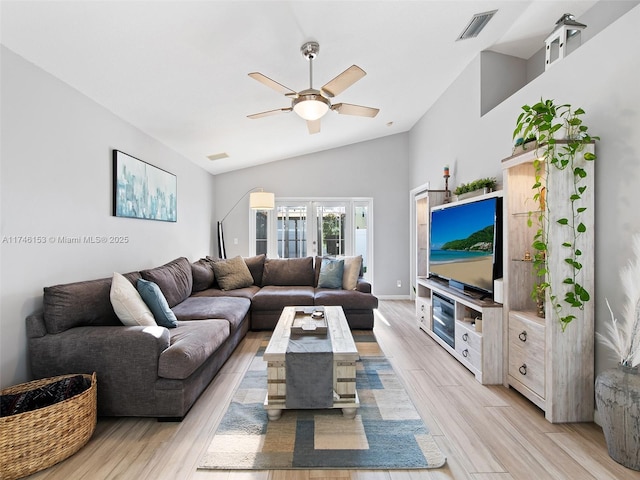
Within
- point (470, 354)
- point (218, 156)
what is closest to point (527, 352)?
point (470, 354)

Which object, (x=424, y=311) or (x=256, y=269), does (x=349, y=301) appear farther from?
(x=256, y=269)

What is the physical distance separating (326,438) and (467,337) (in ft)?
5.57

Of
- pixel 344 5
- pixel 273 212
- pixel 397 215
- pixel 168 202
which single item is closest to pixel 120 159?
pixel 168 202

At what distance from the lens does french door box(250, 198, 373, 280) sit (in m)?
6.47

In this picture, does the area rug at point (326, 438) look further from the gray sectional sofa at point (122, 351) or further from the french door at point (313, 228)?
the french door at point (313, 228)

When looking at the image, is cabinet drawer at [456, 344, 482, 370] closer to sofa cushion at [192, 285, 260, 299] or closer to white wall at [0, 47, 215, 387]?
sofa cushion at [192, 285, 260, 299]

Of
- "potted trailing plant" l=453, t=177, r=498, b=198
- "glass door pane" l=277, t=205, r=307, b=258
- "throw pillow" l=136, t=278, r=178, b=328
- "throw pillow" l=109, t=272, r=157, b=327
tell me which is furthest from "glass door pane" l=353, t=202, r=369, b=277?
"throw pillow" l=109, t=272, r=157, b=327

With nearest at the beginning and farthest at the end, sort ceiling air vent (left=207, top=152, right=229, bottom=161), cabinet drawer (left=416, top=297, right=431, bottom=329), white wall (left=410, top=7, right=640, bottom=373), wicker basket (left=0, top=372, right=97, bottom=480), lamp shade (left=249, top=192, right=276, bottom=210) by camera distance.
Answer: wicker basket (left=0, top=372, right=97, bottom=480), white wall (left=410, top=7, right=640, bottom=373), cabinet drawer (left=416, top=297, right=431, bottom=329), ceiling air vent (left=207, top=152, right=229, bottom=161), lamp shade (left=249, top=192, right=276, bottom=210)

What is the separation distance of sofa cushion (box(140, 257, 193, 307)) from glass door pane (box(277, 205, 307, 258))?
98.2 inches

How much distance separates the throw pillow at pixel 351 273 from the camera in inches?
181

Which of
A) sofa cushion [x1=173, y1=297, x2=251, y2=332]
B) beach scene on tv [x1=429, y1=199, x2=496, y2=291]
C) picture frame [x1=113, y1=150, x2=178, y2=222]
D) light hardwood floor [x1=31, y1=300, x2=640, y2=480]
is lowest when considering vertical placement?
light hardwood floor [x1=31, y1=300, x2=640, y2=480]

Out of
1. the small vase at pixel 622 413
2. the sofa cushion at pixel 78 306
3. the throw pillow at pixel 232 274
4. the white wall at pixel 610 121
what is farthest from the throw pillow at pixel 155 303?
the white wall at pixel 610 121

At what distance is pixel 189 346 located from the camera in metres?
2.27

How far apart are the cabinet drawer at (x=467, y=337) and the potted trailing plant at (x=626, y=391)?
0.97 meters
